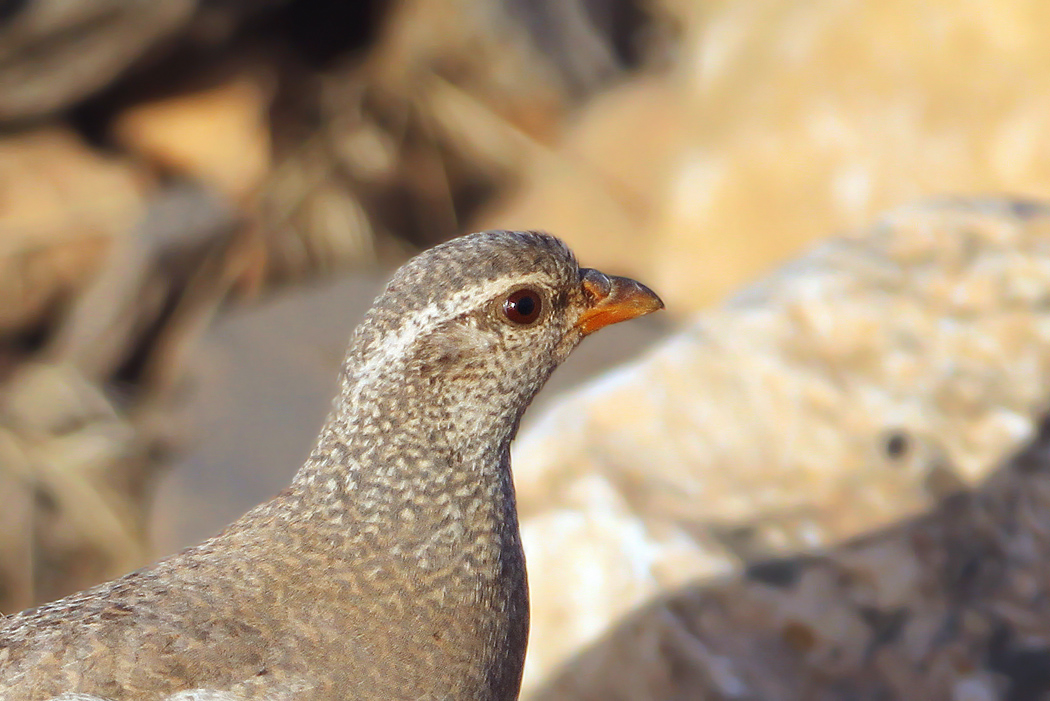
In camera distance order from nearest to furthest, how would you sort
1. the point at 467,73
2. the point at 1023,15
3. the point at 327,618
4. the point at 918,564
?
the point at 327,618 < the point at 918,564 < the point at 1023,15 < the point at 467,73

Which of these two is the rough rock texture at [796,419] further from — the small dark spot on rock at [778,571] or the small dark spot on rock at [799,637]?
the small dark spot on rock at [799,637]

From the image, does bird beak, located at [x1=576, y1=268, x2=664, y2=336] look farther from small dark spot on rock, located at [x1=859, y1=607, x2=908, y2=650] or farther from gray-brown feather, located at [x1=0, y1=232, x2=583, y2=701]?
small dark spot on rock, located at [x1=859, y1=607, x2=908, y2=650]

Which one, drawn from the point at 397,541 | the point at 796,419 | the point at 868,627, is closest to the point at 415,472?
the point at 397,541

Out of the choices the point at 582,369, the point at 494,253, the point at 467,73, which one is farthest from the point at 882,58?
the point at 494,253

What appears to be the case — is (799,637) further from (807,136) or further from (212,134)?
(212,134)

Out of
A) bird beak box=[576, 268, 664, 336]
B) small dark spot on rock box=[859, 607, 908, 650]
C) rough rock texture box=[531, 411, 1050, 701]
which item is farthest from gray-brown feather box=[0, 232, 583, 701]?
small dark spot on rock box=[859, 607, 908, 650]

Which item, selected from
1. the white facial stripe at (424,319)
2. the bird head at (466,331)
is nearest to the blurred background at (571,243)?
the bird head at (466,331)

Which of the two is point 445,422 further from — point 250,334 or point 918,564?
point 250,334
